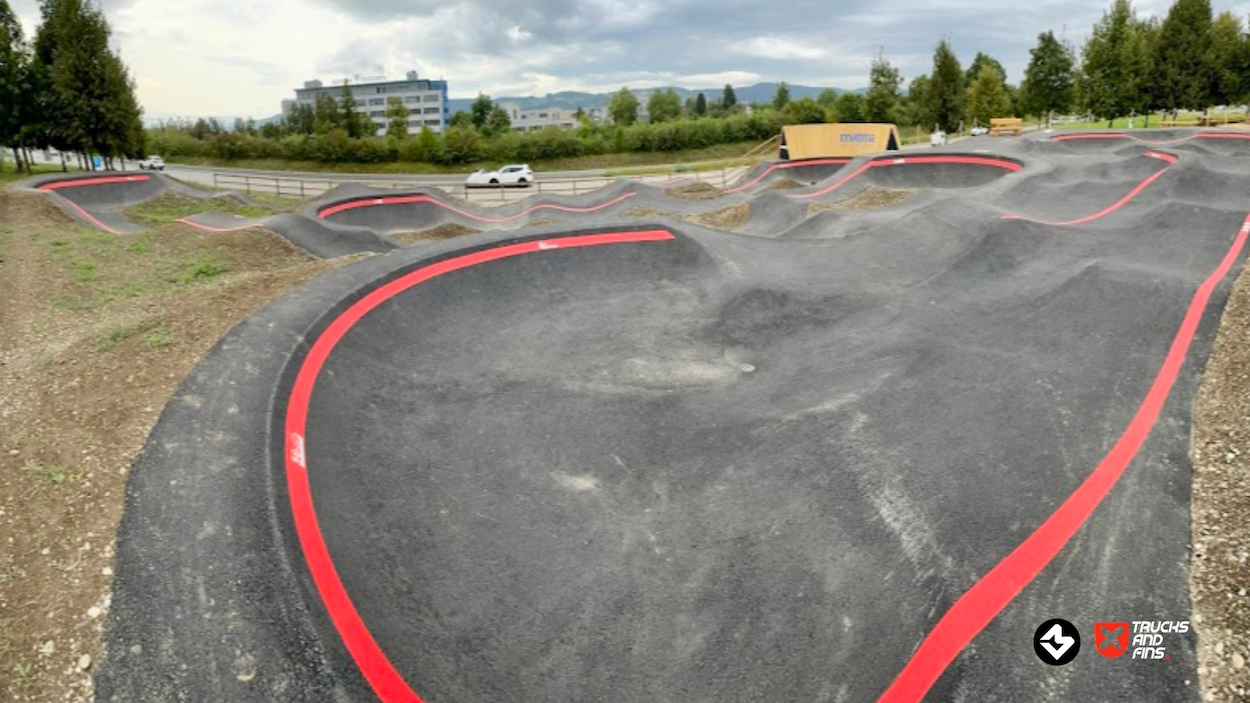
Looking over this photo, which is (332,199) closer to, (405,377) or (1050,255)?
(405,377)

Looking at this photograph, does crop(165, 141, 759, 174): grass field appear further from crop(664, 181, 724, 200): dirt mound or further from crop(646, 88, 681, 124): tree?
crop(646, 88, 681, 124): tree

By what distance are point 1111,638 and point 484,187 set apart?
2096 inches

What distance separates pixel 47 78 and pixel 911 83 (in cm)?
9611

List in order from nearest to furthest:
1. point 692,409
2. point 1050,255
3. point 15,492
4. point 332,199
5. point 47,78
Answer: point 15,492 → point 692,409 → point 1050,255 → point 332,199 → point 47,78

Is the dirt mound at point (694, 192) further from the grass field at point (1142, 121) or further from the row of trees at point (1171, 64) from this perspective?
the grass field at point (1142, 121)

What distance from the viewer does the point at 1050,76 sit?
70562 mm

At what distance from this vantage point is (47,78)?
43094 millimetres

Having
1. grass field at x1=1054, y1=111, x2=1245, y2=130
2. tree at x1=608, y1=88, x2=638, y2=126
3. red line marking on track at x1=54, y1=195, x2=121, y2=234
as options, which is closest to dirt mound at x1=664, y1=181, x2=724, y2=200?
red line marking on track at x1=54, y1=195, x2=121, y2=234

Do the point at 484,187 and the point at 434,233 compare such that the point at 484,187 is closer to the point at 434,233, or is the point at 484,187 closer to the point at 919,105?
the point at 434,233

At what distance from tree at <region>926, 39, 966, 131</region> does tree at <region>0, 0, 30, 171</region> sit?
73164 millimetres

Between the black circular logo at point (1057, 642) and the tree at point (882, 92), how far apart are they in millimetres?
75600

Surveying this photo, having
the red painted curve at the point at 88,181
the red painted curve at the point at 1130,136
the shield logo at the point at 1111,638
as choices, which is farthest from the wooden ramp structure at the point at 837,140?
the shield logo at the point at 1111,638

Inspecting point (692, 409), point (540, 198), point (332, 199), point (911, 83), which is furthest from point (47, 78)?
point (911, 83)

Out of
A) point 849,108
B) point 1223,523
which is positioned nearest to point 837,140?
point 849,108
